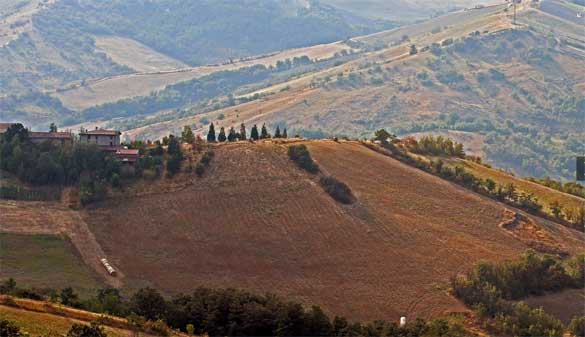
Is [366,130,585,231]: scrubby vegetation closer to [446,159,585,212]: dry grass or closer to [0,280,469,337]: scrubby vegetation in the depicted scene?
[446,159,585,212]: dry grass

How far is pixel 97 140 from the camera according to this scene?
361 feet

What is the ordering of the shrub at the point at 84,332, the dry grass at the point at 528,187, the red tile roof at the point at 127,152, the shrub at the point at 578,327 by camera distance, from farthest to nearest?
the dry grass at the point at 528,187
the red tile roof at the point at 127,152
the shrub at the point at 578,327
the shrub at the point at 84,332

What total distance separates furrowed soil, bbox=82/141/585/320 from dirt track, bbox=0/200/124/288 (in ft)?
4.11

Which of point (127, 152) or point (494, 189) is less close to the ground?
point (127, 152)

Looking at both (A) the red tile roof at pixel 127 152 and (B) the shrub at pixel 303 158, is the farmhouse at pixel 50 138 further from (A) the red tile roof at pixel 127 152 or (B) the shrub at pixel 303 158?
(B) the shrub at pixel 303 158

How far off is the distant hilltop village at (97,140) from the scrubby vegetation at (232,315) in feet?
116

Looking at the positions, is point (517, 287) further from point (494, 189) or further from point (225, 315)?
point (225, 315)

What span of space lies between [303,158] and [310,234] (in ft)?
52.4

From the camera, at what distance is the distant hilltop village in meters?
101

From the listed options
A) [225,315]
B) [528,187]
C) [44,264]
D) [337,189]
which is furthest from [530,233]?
[44,264]

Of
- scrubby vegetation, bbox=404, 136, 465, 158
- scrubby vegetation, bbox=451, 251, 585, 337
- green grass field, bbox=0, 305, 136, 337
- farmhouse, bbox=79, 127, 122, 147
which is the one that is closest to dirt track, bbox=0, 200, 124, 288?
farmhouse, bbox=79, 127, 122, 147

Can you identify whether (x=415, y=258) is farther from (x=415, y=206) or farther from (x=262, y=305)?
(x=262, y=305)

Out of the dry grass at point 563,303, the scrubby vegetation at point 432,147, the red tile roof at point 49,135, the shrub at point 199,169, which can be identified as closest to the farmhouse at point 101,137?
the red tile roof at point 49,135

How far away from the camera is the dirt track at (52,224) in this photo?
84.1 meters
